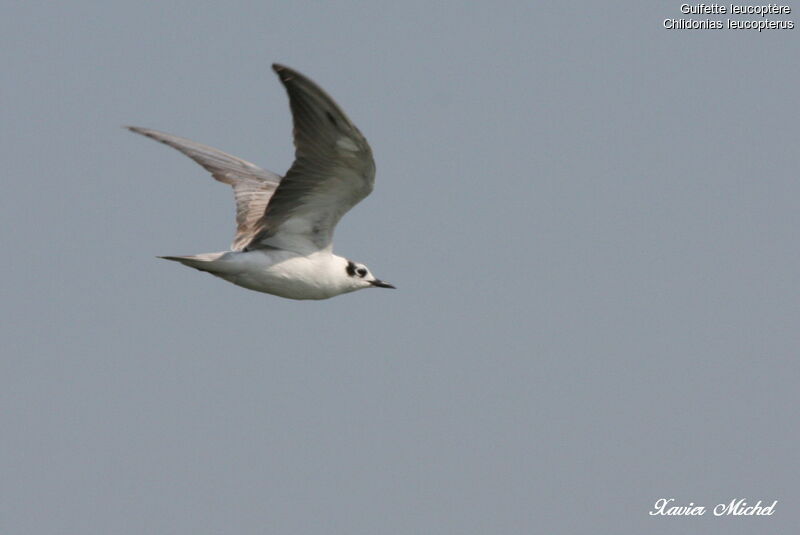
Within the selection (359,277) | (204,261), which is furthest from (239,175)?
(204,261)

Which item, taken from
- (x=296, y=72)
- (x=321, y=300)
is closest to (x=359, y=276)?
(x=321, y=300)

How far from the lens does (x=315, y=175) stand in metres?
Result: 14.8

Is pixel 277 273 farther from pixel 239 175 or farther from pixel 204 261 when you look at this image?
pixel 239 175

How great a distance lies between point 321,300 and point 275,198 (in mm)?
1699

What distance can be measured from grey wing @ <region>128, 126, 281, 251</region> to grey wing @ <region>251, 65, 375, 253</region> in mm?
1465

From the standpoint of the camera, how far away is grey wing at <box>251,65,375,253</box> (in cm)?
1334

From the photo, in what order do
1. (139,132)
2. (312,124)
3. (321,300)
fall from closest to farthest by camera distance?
(312,124), (321,300), (139,132)

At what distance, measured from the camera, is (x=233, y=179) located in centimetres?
1811

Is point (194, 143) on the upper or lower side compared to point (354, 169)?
upper

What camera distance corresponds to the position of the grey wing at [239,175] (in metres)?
17.5

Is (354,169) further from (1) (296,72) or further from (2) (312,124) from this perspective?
(1) (296,72)
